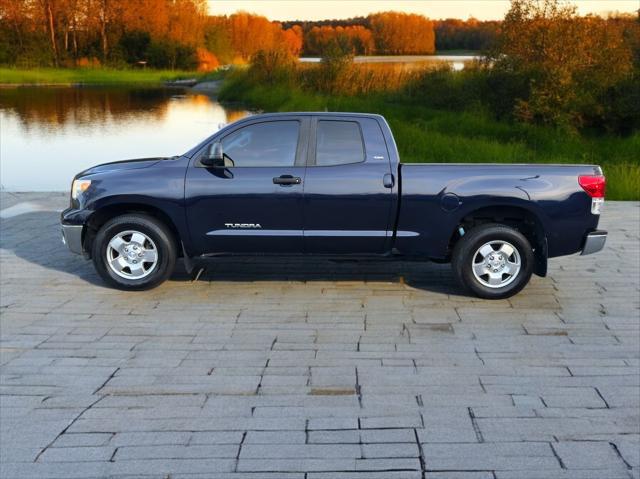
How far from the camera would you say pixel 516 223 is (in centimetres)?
702

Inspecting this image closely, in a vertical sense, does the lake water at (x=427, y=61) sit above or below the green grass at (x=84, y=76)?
above

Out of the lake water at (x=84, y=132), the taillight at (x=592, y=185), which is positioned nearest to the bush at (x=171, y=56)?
the lake water at (x=84, y=132)

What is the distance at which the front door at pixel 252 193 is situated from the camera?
6.71m

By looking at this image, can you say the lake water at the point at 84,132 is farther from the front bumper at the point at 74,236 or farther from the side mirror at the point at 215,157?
the front bumper at the point at 74,236

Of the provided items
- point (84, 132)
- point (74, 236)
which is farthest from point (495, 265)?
point (84, 132)

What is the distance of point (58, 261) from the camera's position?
809 cm

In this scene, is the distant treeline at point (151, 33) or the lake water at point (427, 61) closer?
the lake water at point (427, 61)

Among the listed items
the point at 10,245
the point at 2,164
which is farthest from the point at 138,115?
the point at 10,245

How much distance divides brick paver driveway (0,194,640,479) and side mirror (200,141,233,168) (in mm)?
1264

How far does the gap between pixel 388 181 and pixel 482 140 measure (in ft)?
42.5

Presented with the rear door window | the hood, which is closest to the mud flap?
the rear door window

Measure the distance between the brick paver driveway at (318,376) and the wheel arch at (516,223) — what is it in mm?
423

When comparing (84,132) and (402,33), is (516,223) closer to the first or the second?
(84,132)

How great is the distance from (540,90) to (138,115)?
17940mm
